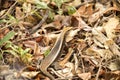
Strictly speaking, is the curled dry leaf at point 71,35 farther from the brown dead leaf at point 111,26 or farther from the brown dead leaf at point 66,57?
the brown dead leaf at point 111,26

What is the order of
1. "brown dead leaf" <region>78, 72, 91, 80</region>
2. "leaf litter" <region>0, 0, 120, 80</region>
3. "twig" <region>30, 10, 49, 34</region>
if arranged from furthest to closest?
"twig" <region>30, 10, 49, 34</region>
"leaf litter" <region>0, 0, 120, 80</region>
"brown dead leaf" <region>78, 72, 91, 80</region>

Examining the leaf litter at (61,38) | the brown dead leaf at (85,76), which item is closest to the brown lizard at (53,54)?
the leaf litter at (61,38)

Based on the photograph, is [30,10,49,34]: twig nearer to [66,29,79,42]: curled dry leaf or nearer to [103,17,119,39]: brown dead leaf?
[66,29,79,42]: curled dry leaf

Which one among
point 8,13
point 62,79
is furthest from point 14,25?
point 62,79

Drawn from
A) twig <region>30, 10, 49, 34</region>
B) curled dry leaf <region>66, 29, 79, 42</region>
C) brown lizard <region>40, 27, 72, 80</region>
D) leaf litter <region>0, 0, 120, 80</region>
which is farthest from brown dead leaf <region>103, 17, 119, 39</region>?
twig <region>30, 10, 49, 34</region>

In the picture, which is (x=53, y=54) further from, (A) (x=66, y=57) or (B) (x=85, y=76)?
(B) (x=85, y=76)

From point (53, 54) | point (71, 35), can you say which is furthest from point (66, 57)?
point (71, 35)

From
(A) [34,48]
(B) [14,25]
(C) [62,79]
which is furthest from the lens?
(B) [14,25]

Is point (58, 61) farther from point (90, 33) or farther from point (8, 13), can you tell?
point (8, 13)
